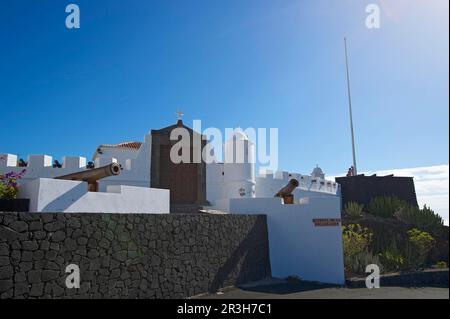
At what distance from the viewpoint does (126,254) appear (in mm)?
7125

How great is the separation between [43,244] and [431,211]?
17.1 meters

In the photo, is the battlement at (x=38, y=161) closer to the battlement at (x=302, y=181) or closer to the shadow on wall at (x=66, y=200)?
the shadow on wall at (x=66, y=200)

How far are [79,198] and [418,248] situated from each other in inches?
515

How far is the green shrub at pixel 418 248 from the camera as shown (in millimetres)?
12711

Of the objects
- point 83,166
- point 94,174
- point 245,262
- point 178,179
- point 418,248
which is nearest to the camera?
point 94,174

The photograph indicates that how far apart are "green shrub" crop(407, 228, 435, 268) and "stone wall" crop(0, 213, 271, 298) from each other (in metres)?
6.31

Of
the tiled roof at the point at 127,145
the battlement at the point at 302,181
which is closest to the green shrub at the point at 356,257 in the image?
the battlement at the point at 302,181

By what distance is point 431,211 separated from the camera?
16281 mm

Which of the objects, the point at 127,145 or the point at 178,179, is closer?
the point at 178,179

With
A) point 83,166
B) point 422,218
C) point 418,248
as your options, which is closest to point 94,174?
point 83,166

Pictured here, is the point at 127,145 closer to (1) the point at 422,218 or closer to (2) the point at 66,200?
(2) the point at 66,200
